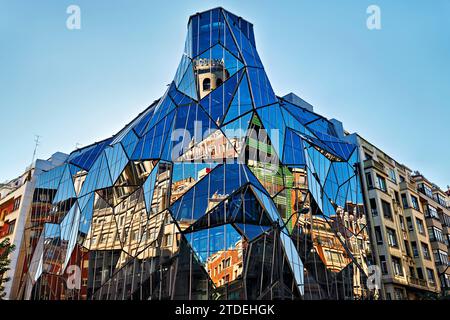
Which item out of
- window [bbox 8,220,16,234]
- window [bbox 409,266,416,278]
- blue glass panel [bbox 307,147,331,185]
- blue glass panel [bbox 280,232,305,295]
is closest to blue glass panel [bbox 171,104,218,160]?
blue glass panel [bbox 307,147,331,185]

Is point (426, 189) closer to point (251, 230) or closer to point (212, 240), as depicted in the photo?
point (251, 230)

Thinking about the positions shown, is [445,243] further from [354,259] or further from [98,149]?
[98,149]

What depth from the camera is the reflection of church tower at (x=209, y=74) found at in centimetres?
2531

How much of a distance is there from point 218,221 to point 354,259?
32.3 ft

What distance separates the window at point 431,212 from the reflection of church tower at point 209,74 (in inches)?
907

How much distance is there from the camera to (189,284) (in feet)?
62.7

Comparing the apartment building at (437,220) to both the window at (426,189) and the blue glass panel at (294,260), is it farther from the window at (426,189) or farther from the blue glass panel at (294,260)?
the blue glass panel at (294,260)

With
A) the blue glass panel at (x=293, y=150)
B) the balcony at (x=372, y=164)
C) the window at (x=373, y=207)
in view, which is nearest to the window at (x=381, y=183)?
the balcony at (x=372, y=164)

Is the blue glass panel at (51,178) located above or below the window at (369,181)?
above

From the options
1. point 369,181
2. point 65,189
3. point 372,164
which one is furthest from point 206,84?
point 369,181

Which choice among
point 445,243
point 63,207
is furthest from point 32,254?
point 445,243

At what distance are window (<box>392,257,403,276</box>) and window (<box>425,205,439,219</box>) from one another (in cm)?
833

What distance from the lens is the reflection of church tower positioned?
2531 centimetres

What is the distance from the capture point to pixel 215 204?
67.5 ft
